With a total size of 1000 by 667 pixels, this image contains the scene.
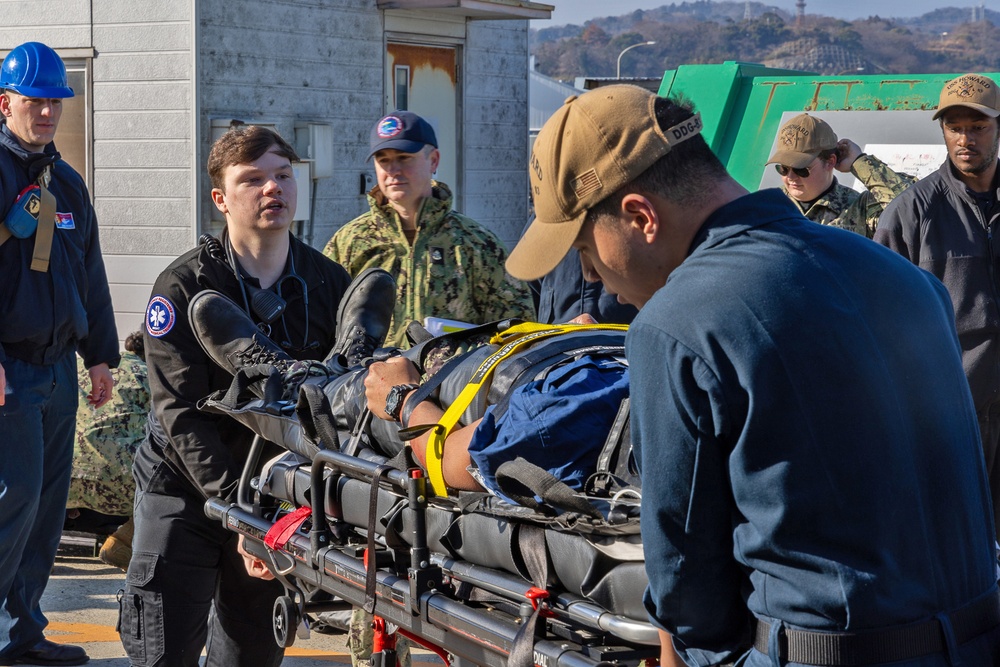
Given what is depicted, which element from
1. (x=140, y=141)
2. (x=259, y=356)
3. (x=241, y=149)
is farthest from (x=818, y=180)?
(x=140, y=141)

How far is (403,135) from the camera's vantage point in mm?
5148

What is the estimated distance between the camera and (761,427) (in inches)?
69.8

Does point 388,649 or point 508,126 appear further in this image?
point 508,126

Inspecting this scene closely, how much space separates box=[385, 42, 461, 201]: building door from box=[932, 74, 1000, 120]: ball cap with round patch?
5875mm

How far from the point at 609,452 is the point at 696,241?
2.26 feet

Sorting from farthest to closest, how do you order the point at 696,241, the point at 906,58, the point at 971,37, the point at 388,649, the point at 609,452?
the point at 971,37 < the point at 906,58 < the point at 388,649 < the point at 609,452 < the point at 696,241

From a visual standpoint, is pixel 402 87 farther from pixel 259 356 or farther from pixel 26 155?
pixel 259 356

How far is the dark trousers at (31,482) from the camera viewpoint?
16.2ft

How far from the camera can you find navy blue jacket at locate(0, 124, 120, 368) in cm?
504

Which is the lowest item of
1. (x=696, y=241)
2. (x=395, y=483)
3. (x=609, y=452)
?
(x=395, y=483)

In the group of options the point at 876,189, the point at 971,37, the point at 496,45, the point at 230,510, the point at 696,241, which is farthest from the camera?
the point at 971,37

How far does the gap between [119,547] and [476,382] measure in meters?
3.83

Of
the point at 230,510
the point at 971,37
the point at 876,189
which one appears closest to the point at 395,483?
the point at 230,510

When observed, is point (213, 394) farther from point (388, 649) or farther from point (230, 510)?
point (388, 649)
